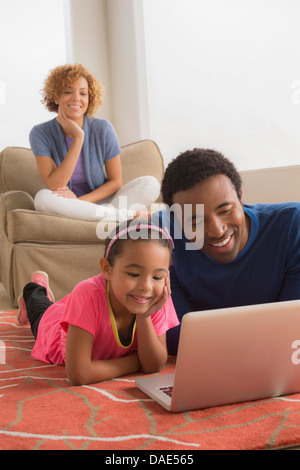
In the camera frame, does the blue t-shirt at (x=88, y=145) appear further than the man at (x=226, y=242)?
Yes

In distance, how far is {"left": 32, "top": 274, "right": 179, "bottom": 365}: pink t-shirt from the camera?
124cm

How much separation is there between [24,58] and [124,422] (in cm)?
355

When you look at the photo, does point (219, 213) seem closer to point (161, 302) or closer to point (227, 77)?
point (161, 302)

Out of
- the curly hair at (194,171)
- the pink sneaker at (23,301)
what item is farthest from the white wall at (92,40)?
the curly hair at (194,171)

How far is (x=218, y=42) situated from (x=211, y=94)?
362mm

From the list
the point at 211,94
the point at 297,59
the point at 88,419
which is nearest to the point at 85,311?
the point at 88,419

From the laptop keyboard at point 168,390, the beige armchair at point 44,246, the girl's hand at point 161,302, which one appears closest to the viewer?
the laptop keyboard at point 168,390

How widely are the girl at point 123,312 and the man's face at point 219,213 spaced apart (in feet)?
0.33

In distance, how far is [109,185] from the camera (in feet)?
9.27

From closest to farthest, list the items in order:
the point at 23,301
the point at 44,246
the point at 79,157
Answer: the point at 23,301, the point at 44,246, the point at 79,157

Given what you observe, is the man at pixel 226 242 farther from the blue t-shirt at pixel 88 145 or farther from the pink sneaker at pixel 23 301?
the blue t-shirt at pixel 88 145

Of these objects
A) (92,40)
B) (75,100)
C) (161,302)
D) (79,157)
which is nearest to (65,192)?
(79,157)

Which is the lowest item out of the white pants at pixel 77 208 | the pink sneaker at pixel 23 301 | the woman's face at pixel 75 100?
the pink sneaker at pixel 23 301

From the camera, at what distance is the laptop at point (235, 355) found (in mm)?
917
